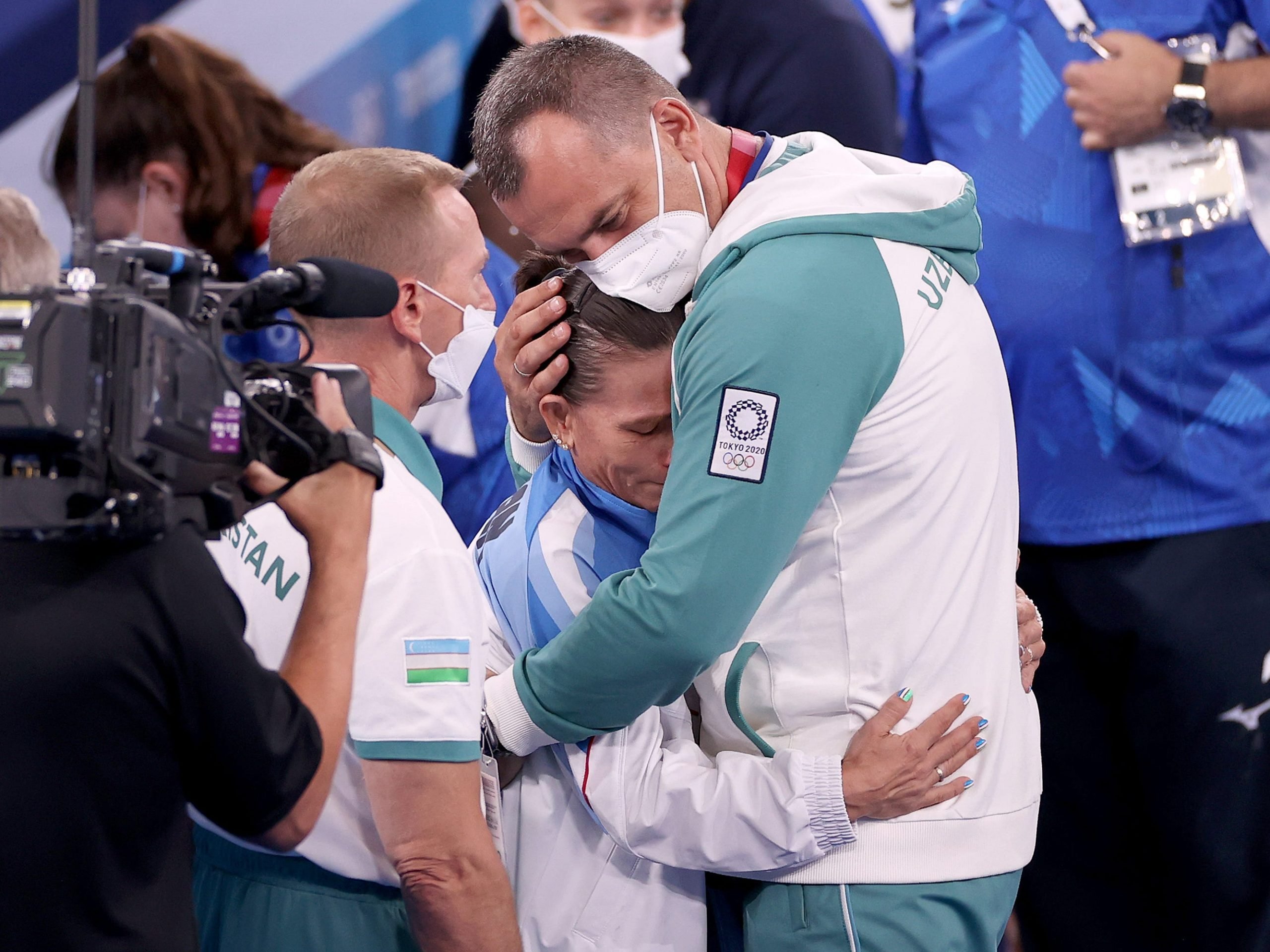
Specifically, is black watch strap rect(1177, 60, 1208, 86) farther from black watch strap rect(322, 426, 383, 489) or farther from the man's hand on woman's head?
black watch strap rect(322, 426, 383, 489)

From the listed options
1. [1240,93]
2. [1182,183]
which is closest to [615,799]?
[1182,183]

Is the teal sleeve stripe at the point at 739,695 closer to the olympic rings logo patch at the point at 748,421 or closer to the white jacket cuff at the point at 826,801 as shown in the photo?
the white jacket cuff at the point at 826,801

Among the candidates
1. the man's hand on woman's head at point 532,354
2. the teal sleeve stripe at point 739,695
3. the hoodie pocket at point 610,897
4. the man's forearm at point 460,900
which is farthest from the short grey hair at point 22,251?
the hoodie pocket at point 610,897

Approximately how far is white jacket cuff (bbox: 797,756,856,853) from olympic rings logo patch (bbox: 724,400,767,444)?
41cm

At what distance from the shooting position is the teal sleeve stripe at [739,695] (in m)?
1.90

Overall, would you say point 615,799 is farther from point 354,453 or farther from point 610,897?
point 354,453

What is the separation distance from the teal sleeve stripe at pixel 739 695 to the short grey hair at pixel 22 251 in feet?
3.06

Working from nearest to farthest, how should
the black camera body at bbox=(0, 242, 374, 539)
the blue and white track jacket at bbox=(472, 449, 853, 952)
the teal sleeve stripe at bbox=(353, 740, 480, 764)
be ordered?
the black camera body at bbox=(0, 242, 374, 539), the teal sleeve stripe at bbox=(353, 740, 480, 764), the blue and white track jacket at bbox=(472, 449, 853, 952)

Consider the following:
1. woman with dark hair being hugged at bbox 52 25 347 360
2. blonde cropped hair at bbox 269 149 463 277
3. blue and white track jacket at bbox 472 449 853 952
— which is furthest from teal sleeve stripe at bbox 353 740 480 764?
Answer: woman with dark hair being hugged at bbox 52 25 347 360

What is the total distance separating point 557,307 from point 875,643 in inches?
27.6

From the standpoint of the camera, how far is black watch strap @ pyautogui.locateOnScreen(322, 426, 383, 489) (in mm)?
1483

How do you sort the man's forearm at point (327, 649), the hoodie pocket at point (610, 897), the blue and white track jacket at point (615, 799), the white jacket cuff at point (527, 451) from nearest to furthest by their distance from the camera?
the man's forearm at point (327, 649) → the blue and white track jacket at point (615, 799) → the hoodie pocket at point (610, 897) → the white jacket cuff at point (527, 451)

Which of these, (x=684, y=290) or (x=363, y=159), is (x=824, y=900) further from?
(x=363, y=159)

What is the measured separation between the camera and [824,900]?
6.29 ft
